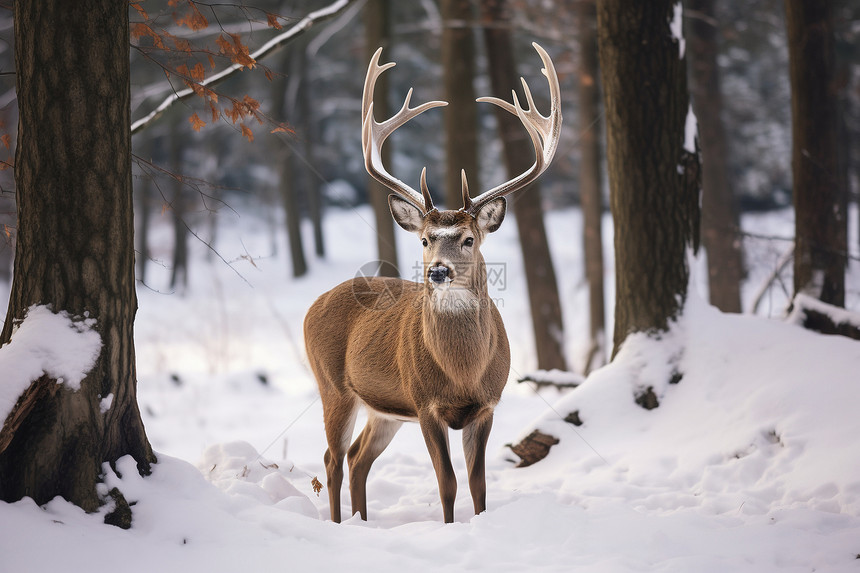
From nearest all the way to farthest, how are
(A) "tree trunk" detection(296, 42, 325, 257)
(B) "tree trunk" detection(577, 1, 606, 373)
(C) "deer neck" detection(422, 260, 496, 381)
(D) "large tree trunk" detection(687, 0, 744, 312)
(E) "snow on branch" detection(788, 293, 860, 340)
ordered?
(C) "deer neck" detection(422, 260, 496, 381)
(E) "snow on branch" detection(788, 293, 860, 340)
(D) "large tree trunk" detection(687, 0, 744, 312)
(B) "tree trunk" detection(577, 1, 606, 373)
(A) "tree trunk" detection(296, 42, 325, 257)

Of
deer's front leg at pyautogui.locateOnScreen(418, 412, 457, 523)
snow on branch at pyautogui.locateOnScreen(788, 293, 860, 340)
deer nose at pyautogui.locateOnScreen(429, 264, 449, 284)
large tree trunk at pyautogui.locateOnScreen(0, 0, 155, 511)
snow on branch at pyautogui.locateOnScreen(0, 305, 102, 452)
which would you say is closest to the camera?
snow on branch at pyautogui.locateOnScreen(0, 305, 102, 452)

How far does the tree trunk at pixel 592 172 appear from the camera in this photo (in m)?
11.0

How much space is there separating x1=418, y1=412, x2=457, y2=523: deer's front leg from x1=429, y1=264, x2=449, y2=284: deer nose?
0.84 meters

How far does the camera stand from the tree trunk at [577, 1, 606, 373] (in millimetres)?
11047

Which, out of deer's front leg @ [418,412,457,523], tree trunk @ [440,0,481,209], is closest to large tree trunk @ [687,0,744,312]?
tree trunk @ [440,0,481,209]

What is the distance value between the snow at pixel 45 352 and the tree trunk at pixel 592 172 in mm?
8406

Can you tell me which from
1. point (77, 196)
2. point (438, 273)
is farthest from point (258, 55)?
point (438, 273)

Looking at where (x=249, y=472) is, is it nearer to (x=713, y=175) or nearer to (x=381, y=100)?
(x=381, y=100)

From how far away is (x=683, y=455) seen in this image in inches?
195

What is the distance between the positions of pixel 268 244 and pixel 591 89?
736 inches

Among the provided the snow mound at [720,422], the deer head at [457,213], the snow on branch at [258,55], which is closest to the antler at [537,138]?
the deer head at [457,213]

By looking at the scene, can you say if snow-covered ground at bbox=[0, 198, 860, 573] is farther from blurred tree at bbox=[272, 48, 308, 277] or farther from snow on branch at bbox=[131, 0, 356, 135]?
blurred tree at bbox=[272, 48, 308, 277]

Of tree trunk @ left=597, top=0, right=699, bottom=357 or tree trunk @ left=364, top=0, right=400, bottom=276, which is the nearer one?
tree trunk @ left=597, top=0, right=699, bottom=357

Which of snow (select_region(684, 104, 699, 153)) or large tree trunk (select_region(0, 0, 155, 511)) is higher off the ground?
snow (select_region(684, 104, 699, 153))
